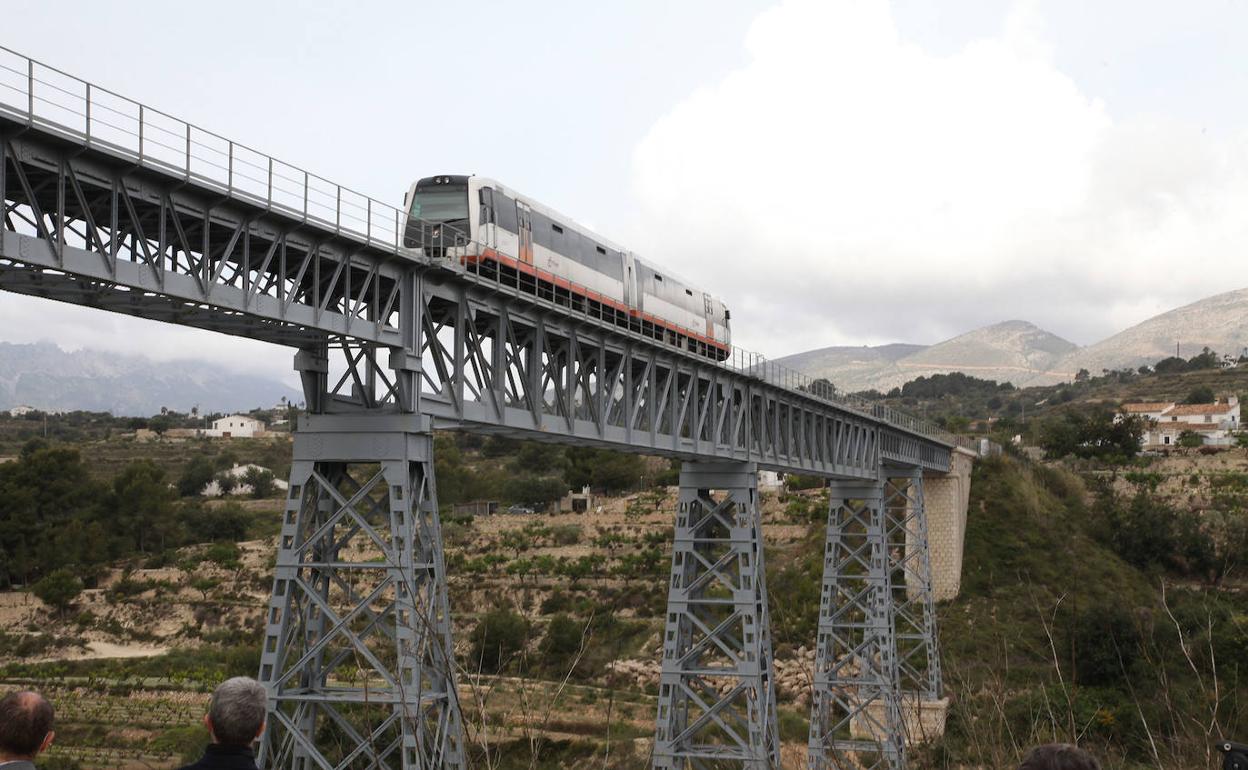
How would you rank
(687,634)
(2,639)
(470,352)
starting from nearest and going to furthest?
(470,352)
(687,634)
(2,639)

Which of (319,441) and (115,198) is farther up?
(115,198)

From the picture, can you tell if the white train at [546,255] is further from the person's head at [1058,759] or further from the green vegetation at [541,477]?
the green vegetation at [541,477]

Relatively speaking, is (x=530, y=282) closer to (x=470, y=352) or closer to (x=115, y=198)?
(x=470, y=352)

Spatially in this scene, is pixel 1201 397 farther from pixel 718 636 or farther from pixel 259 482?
pixel 718 636

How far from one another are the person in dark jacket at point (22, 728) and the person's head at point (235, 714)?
61cm

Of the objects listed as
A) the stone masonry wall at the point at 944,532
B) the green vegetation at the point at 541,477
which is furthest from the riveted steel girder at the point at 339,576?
the green vegetation at the point at 541,477

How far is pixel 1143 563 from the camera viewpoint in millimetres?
49625

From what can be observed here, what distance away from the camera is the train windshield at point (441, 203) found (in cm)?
1736

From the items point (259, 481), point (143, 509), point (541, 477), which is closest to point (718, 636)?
point (143, 509)

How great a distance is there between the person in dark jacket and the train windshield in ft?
44.2

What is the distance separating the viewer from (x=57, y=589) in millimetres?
51000

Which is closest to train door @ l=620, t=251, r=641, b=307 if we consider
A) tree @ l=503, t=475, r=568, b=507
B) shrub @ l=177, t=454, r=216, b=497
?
tree @ l=503, t=475, r=568, b=507

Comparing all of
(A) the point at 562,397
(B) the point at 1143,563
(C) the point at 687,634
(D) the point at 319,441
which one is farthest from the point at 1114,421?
(D) the point at 319,441

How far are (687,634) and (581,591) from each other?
1287 inches
